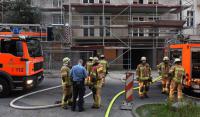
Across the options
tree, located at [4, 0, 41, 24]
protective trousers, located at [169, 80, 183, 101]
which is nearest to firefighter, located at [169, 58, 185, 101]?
protective trousers, located at [169, 80, 183, 101]

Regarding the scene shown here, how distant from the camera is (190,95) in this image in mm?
15281

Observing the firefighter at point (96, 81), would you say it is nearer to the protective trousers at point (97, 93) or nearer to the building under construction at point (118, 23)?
the protective trousers at point (97, 93)

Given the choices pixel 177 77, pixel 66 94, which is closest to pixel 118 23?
pixel 177 77

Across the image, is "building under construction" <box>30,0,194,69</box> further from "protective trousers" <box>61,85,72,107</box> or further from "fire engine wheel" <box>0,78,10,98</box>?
"protective trousers" <box>61,85,72,107</box>

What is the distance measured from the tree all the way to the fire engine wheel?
1639 centimetres

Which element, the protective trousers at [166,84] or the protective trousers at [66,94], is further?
the protective trousers at [166,84]

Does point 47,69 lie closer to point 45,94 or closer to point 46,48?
point 46,48

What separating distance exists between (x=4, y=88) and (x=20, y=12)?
16764 millimetres

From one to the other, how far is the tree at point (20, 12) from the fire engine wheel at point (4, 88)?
16390mm

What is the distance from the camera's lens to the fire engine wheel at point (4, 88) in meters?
13.9

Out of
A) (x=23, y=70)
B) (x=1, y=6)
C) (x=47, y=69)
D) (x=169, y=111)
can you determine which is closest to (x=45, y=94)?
(x=23, y=70)

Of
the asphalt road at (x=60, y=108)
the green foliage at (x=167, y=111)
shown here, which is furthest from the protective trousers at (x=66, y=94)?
the green foliage at (x=167, y=111)

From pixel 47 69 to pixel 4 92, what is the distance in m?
10.1

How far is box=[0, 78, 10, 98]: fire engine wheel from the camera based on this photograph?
13.9 metres
